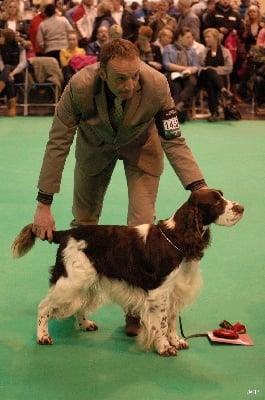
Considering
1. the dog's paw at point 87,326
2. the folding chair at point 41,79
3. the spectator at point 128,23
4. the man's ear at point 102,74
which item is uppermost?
the man's ear at point 102,74

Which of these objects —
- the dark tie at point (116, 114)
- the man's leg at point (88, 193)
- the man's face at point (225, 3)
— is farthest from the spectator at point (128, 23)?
the dark tie at point (116, 114)

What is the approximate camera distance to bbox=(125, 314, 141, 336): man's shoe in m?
4.16

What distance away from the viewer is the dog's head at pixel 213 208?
12.4 ft

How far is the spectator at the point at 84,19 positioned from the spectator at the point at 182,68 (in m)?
1.72

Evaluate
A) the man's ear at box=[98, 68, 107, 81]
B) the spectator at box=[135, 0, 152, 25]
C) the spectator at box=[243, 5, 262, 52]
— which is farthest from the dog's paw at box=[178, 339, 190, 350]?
the spectator at box=[135, 0, 152, 25]

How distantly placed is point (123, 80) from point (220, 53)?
917cm

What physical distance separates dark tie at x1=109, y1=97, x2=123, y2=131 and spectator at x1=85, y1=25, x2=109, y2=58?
8.96 metres

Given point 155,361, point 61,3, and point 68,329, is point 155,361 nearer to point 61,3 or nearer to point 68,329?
point 68,329

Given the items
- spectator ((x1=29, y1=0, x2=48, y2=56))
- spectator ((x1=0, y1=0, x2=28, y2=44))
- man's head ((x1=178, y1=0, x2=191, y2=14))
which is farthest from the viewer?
man's head ((x1=178, y1=0, x2=191, y2=14))

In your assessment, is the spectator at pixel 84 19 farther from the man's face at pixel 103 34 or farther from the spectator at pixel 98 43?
the man's face at pixel 103 34

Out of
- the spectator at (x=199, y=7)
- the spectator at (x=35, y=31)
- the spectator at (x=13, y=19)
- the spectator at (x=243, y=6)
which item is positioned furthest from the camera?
the spectator at (x=243, y=6)

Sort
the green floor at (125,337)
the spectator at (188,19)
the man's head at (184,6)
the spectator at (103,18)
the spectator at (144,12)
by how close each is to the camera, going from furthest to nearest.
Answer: the spectator at (144,12), the man's head at (184,6), the spectator at (188,19), the spectator at (103,18), the green floor at (125,337)

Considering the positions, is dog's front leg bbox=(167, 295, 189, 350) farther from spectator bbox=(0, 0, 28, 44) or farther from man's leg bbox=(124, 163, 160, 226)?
spectator bbox=(0, 0, 28, 44)

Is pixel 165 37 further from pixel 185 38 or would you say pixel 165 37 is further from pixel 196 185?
pixel 196 185
